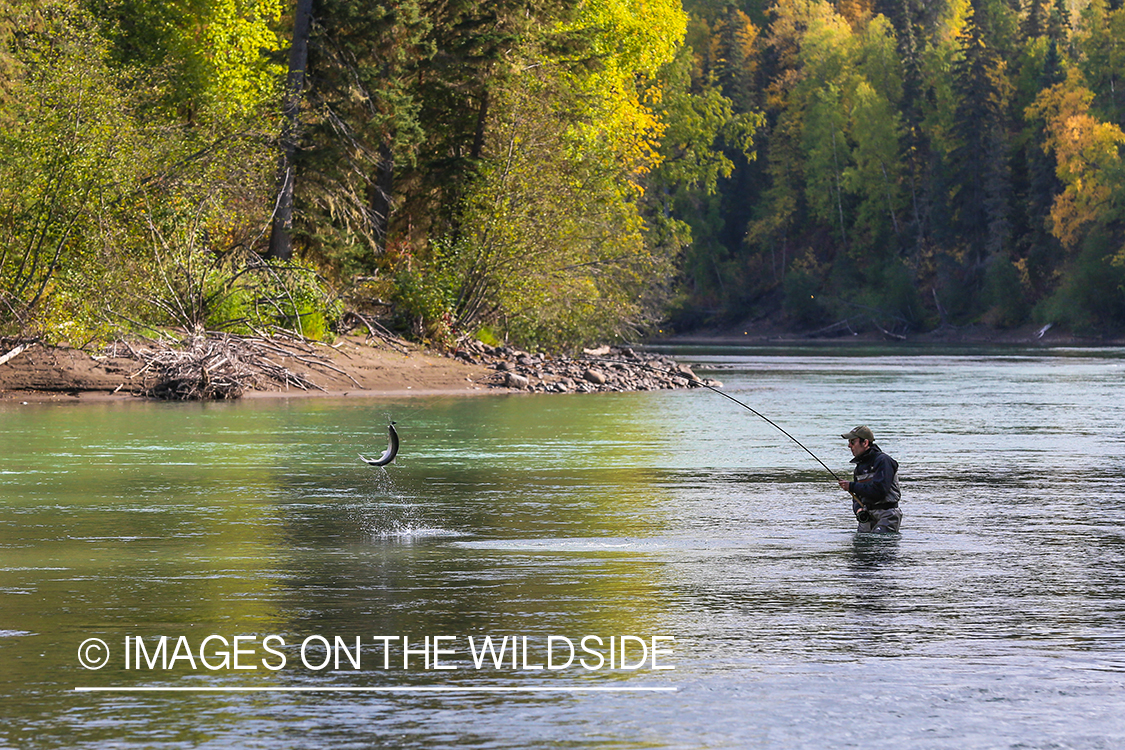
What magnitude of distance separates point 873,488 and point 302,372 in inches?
1018

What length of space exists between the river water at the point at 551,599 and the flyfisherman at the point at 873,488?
0.27 meters

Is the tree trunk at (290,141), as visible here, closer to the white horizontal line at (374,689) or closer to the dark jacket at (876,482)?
the dark jacket at (876,482)

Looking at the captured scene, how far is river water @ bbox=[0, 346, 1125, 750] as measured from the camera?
7.42 m

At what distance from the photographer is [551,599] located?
10469mm

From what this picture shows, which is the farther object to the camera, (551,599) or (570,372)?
(570,372)

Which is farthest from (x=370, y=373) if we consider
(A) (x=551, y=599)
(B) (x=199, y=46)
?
(A) (x=551, y=599)

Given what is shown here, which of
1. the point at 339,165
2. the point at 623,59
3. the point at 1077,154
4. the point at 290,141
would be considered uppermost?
the point at 1077,154

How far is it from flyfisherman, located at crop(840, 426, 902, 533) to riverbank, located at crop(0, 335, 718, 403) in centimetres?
2365

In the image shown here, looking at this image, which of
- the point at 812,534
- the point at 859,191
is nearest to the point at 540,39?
the point at 812,534

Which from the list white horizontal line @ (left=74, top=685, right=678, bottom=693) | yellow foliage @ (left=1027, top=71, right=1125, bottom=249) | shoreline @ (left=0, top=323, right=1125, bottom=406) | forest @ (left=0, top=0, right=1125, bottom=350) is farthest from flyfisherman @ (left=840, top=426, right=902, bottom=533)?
yellow foliage @ (left=1027, top=71, right=1125, bottom=249)

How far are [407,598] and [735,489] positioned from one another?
788cm

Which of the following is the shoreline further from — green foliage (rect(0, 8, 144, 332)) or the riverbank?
green foliage (rect(0, 8, 144, 332))

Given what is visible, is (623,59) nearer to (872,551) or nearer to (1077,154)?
(872,551)

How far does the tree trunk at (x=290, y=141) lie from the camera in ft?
135
